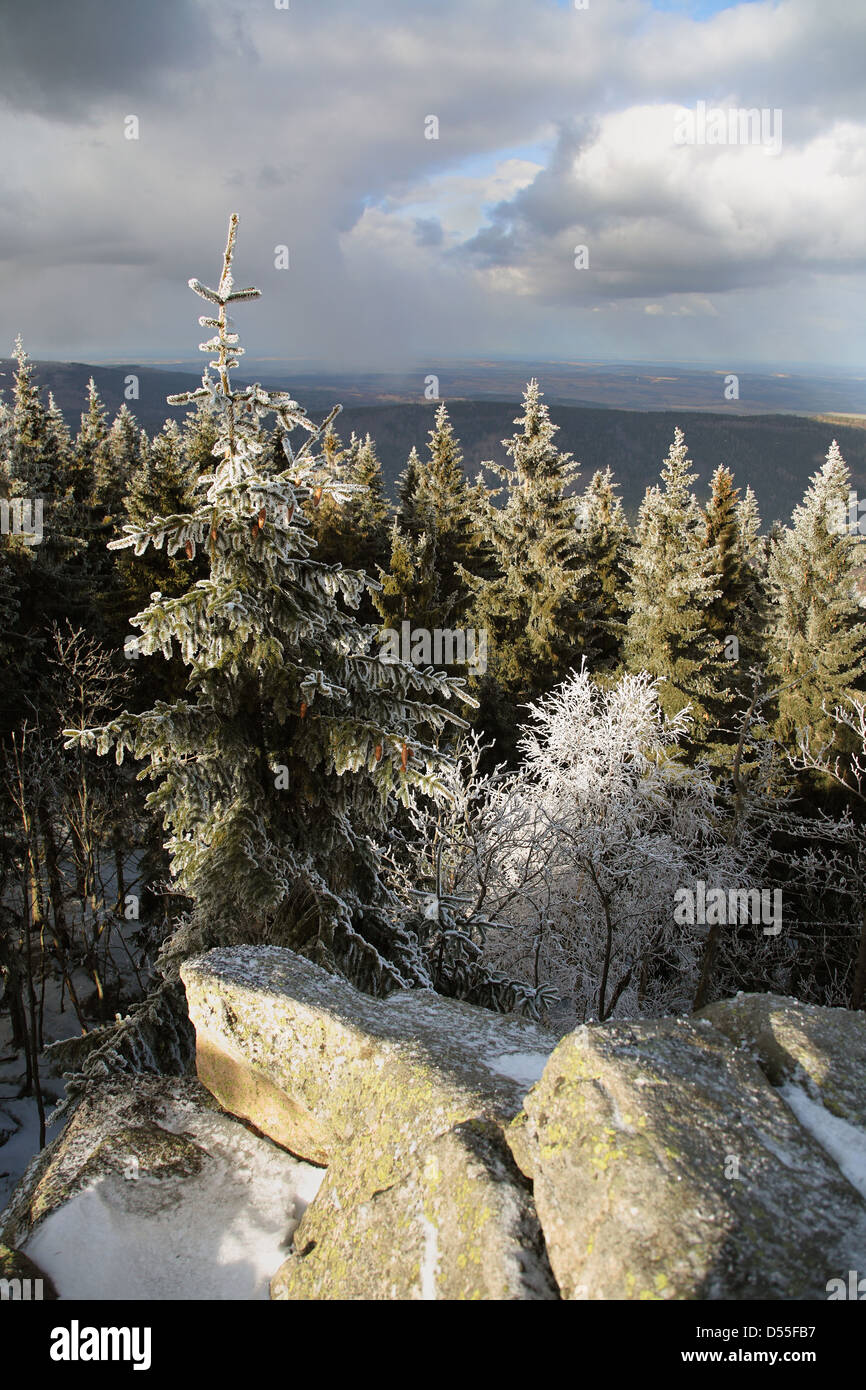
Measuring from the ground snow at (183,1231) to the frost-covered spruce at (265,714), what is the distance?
206 cm

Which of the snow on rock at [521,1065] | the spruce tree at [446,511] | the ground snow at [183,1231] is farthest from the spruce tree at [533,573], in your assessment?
the ground snow at [183,1231]

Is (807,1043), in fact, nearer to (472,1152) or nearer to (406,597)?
(472,1152)

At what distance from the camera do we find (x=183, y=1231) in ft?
15.7

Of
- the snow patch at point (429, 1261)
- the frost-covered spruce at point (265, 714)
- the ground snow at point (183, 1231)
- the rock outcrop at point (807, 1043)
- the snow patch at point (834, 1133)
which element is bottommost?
the ground snow at point (183, 1231)

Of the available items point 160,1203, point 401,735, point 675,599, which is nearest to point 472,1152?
point 160,1203

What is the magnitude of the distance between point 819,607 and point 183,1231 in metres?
24.2

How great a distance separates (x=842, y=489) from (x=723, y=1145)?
24614 mm

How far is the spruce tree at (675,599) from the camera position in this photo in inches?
859

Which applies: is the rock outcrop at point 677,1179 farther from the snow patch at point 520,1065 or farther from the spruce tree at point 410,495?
the spruce tree at point 410,495

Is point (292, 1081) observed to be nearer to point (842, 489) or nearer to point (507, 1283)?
point (507, 1283)

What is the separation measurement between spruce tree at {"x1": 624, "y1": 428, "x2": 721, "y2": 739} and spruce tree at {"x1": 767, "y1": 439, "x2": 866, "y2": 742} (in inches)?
124

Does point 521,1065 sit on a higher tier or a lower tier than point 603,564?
lower

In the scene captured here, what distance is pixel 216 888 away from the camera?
21.9ft

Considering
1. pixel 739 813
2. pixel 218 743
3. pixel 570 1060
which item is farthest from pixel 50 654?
pixel 570 1060
